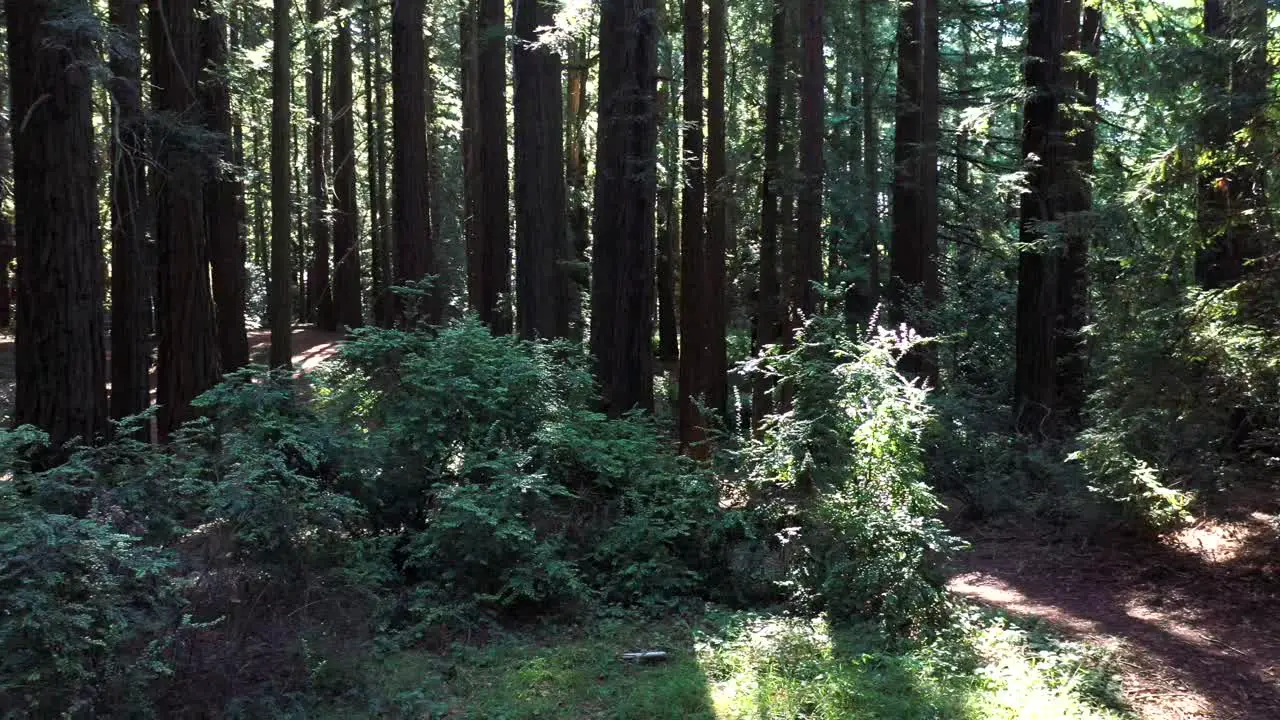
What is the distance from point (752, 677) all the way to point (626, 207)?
7.42m

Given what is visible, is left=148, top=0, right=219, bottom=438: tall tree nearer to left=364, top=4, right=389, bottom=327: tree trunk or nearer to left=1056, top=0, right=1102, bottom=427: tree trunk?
left=364, top=4, right=389, bottom=327: tree trunk

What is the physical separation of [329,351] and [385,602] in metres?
18.2

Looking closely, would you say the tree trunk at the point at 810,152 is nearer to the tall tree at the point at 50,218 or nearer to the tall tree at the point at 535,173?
the tall tree at the point at 535,173

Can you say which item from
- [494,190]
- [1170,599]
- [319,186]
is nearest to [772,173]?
[494,190]

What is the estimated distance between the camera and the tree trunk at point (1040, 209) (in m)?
13.2

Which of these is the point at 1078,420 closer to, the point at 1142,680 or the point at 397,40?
the point at 1142,680

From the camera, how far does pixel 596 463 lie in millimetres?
8406

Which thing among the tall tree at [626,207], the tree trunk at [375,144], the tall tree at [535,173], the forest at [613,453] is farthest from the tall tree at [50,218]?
the tree trunk at [375,144]

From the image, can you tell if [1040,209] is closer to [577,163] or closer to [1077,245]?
[1077,245]

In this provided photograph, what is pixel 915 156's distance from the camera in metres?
18.4

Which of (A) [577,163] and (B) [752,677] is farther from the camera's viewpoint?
(A) [577,163]

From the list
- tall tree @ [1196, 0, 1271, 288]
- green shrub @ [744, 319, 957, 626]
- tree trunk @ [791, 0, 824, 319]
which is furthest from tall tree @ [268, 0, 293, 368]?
tall tree @ [1196, 0, 1271, 288]

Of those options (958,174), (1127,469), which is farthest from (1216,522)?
(958,174)

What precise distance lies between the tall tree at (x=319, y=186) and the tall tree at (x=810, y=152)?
9.31 m
